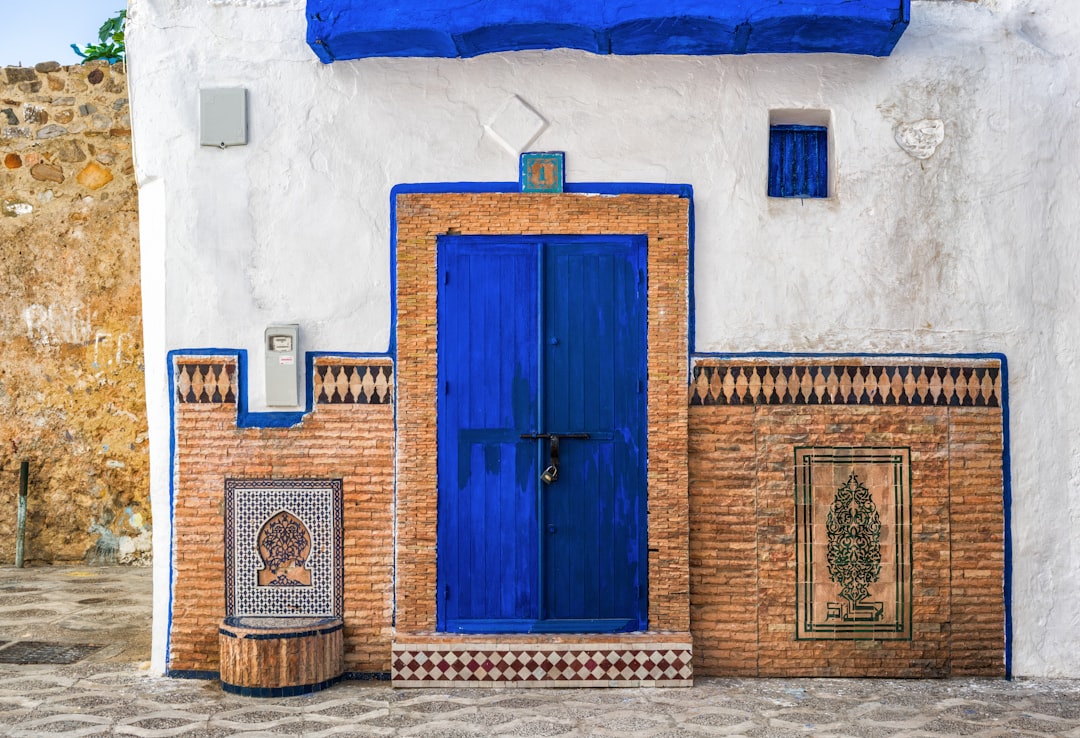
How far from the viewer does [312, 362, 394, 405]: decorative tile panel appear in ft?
18.3

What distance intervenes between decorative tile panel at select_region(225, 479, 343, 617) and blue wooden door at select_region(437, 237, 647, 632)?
58 cm

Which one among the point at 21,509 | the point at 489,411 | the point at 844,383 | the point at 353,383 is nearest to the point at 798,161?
the point at 844,383

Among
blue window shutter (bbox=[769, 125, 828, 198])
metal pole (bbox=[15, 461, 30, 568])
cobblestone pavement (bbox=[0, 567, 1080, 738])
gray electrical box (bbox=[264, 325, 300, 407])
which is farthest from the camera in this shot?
metal pole (bbox=[15, 461, 30, 568])

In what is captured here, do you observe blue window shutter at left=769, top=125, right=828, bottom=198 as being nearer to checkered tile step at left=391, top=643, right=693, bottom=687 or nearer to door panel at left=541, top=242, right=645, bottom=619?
door panel at left=541, top=242, right=645, bottom=619

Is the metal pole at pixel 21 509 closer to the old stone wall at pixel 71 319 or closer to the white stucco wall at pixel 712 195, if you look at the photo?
the old stone wall at pixel 71 319

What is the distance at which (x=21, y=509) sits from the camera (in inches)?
337

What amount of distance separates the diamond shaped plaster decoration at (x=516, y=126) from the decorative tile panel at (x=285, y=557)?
197 cm

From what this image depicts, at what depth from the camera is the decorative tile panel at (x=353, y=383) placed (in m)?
5.57

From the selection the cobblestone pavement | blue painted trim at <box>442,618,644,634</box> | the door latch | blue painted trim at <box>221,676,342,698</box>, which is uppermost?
the door latch

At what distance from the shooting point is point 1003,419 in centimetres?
565

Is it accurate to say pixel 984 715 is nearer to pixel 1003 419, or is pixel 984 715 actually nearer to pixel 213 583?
pixel 1003 419

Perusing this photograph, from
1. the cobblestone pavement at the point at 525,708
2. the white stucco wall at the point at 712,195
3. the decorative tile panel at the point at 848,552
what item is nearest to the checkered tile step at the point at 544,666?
the cobblestone pavement at the point at 525,708

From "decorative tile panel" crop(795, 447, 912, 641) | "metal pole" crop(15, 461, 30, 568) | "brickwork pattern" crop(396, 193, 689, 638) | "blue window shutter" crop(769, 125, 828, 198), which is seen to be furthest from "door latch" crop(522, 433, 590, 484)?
"metal pole" crop(15, 461, 30, 568)

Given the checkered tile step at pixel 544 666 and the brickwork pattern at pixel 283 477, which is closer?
the checkered tile step at pixel 544 666
